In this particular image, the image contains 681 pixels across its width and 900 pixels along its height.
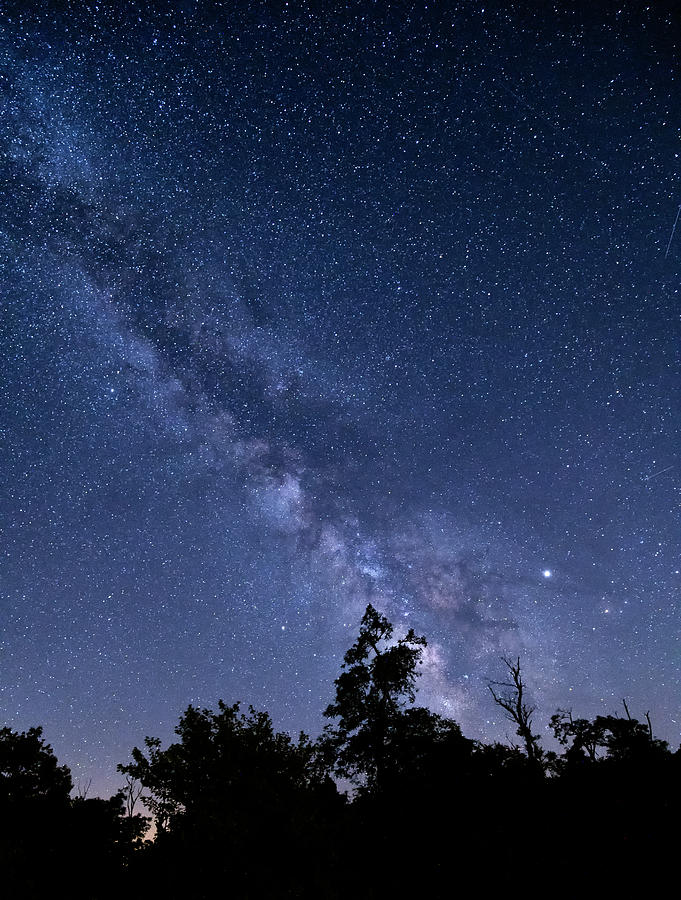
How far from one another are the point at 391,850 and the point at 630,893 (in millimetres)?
8650

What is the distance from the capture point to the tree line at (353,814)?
491 inches

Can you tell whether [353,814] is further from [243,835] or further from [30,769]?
[30,769]

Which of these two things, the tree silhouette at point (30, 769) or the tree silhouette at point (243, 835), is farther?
the tree silhouette at point (30, 769)

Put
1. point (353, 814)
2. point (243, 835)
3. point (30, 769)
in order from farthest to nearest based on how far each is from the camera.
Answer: point (30, 769), point (353, 814), point (243, 835)

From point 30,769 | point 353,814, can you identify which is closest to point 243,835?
point 353,814

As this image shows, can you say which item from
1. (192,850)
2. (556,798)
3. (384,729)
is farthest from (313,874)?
(384,729)

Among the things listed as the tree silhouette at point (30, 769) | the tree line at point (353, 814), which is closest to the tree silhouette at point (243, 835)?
the tree line at point (353, 814)

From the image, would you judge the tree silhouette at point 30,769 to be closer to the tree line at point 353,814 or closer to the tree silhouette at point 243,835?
the tree line at point 353,814

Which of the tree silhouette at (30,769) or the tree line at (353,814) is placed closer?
the tree line at (353,814)

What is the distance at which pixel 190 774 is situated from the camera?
70.9 ft

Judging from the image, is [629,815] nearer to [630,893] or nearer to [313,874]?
[630,893]

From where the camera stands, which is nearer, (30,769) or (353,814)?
(353,814)

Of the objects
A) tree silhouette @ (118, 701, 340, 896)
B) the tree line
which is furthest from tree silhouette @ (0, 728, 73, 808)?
tree silhouette @ (118, 701, 340, 896)

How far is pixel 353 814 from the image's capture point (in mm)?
18094
